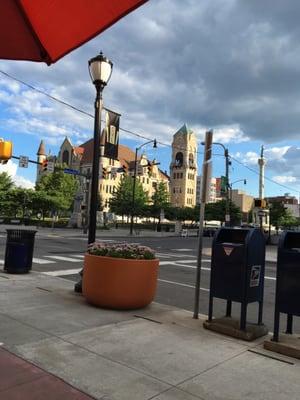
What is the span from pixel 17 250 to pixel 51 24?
8429 mm

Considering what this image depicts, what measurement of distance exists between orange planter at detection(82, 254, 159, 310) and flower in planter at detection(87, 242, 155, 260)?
117 mm

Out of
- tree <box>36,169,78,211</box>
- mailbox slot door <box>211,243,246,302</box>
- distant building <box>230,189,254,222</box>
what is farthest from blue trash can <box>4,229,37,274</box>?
distant building <box>230,189,254,222</box>

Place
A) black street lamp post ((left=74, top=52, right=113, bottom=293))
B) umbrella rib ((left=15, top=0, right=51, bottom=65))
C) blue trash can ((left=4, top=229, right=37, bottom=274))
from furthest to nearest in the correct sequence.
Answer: blue trash can ((left=4, top=229, right=37, bottom=274)) < black street lamp post ((left=74, top=52, right=113, bottom=293)) < umbrella rib ((left=15, top=0, right=51, bottom=65))

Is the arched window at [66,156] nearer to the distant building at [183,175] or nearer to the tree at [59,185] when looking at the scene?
the distant building at [183,175]

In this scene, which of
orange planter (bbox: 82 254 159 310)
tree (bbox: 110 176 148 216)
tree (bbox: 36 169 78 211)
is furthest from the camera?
tree (bbox: 36 169 78 211)

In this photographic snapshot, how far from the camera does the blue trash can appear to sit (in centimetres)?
1066

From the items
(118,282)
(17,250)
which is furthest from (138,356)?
(17,250)

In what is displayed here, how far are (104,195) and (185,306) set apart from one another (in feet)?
392

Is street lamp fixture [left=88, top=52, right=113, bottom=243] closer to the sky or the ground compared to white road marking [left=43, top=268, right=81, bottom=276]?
closer to the sky

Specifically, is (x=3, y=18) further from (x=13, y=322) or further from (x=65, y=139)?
(x=65, y=139)

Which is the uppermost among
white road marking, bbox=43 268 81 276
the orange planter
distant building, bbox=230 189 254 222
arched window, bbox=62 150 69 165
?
arched window, bbox=62 150 69 165

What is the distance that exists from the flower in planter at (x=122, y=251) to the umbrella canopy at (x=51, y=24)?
13.6 feet

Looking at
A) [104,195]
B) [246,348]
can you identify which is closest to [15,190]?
[104,195]

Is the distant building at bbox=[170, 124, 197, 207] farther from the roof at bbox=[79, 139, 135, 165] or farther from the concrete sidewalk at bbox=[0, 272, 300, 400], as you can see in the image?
the concrete sidewalk at bbox=[0, 272, 300, 400]
